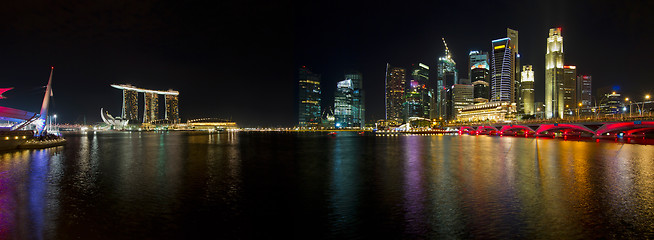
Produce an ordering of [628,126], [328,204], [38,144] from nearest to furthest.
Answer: [328,204] < [38,144] < [628,126]

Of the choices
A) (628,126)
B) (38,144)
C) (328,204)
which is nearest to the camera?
(328,204)

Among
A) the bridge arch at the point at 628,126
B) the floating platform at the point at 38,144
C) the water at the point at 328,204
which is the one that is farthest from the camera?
the bridge arch at the point at 628,126

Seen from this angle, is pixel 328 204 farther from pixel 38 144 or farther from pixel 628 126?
pixel 628 126

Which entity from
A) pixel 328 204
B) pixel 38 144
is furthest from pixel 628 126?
pixel 38 144

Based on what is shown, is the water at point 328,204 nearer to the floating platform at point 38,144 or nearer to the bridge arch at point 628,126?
the floating platform at point 38,144

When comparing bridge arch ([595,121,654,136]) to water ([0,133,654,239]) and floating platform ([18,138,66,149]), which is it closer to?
water ([0,133,654,239])

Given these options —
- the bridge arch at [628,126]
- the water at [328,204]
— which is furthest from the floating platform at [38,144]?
the bridge arch at [628,126]

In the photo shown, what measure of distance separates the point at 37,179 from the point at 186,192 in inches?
463

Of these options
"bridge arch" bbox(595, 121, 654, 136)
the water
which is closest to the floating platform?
the water

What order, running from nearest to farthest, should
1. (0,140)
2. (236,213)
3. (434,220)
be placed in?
(434,220), (236,213), (0,140)

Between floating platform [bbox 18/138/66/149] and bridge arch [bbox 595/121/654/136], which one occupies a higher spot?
bridge arch [bbox 595/121/654/136]

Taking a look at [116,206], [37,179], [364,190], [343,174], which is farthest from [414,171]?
[37,179]

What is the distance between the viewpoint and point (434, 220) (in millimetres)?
12266

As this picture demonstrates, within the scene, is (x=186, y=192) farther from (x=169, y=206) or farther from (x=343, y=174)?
(x=343, y=174)
